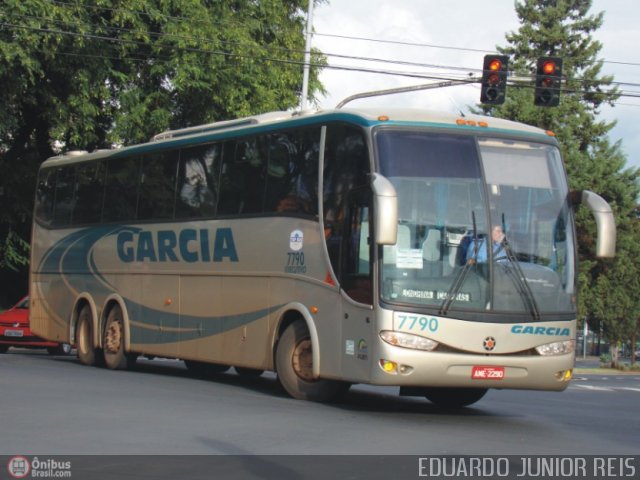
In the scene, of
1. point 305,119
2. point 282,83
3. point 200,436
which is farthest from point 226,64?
point 200,436

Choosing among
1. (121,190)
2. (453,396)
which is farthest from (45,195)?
(453,396)

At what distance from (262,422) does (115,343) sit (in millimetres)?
8749

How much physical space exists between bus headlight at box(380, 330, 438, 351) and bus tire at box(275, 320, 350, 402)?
1.95 meters

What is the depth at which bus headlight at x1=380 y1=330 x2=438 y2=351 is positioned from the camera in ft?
44.2

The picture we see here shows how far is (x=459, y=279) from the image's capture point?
13.7 m

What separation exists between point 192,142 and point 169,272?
2.05 meters

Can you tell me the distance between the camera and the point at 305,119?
624 inches

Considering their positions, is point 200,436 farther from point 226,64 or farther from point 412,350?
point 226,64

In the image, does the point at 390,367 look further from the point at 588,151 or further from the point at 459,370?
the point at 588,151

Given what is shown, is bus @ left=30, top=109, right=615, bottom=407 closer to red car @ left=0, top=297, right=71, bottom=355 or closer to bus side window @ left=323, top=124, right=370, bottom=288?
bus side window @ left=323, top=124, right=370, bottom=288

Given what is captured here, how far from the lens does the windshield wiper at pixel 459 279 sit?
44.5ft

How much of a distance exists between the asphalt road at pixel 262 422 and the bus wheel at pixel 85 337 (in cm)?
278

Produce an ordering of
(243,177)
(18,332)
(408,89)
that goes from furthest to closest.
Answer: (18,332), (408,89), (243,177)

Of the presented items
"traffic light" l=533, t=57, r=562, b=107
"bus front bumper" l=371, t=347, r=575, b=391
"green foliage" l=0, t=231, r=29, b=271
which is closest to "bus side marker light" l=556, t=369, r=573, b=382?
"bus front bumper" l=371, t=347, r=575, b=391
